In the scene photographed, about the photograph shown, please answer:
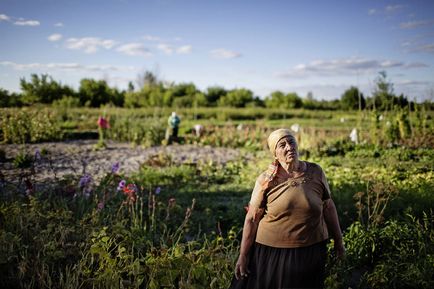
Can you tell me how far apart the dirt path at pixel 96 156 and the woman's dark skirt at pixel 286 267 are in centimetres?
516

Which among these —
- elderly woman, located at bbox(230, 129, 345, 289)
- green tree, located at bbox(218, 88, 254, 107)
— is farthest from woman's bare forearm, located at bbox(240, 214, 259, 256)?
green tree, located at bbox(218, 88, 254, 107)

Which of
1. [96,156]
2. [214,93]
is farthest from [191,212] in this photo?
[214,93]

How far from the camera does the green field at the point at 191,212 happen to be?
262 cm

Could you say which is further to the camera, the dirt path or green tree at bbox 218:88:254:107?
green tree at bbox 218:88:254:107

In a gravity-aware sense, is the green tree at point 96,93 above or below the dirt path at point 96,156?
above

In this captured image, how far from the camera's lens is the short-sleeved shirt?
203 centimetres

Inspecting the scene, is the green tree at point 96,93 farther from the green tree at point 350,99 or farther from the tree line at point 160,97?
the green tree at point 350,99

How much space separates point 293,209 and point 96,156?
26.8 ft

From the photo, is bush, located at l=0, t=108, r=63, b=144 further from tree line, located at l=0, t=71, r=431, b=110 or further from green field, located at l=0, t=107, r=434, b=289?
tree line, located at l=0, t=71, r=431, b=110

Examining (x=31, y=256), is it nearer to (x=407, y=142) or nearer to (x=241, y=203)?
(x=241, y=203)

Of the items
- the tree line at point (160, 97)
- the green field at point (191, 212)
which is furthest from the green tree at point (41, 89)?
the green field at point (191, 212)

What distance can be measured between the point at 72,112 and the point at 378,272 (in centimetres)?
1740

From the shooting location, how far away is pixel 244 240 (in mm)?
2180

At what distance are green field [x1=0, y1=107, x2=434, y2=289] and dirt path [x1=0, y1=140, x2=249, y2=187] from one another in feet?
1.19
